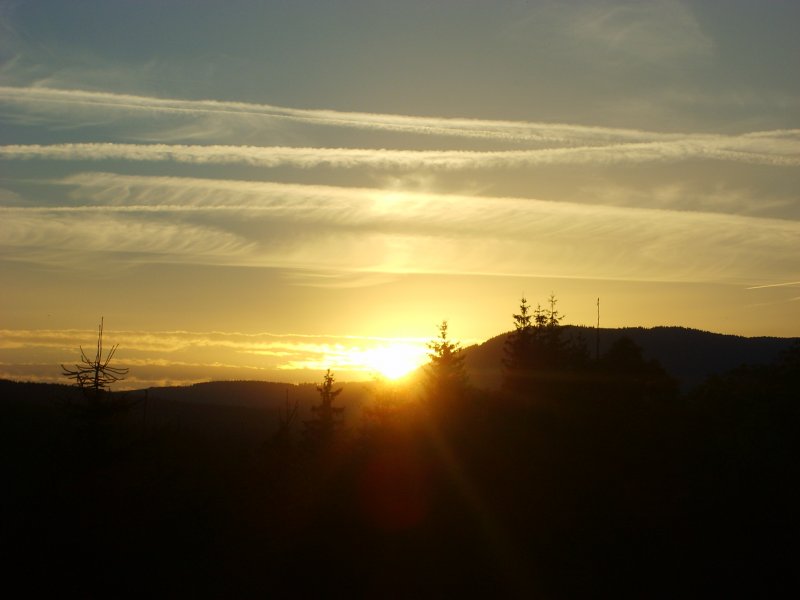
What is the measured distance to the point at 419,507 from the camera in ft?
84.7

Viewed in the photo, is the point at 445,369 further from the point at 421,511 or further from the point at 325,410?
the point at 421,511

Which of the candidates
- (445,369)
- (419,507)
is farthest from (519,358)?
(419,507)

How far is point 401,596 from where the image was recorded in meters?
21.5

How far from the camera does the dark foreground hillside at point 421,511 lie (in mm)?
20875

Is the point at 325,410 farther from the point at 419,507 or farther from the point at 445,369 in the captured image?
the point at 419,507

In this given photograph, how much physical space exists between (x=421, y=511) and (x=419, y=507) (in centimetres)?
28

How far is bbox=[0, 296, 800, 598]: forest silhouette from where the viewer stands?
21.0m

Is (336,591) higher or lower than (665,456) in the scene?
lower

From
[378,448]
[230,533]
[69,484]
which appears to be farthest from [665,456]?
[69,484]

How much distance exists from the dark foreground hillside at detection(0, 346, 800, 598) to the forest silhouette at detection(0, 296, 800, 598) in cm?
6

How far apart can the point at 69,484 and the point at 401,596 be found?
905 cm

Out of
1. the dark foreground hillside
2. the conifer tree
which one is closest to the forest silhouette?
the dark foreground hillside

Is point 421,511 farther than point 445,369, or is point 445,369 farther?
point 445,369

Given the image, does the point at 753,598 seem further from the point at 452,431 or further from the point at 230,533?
the point at 230,533
